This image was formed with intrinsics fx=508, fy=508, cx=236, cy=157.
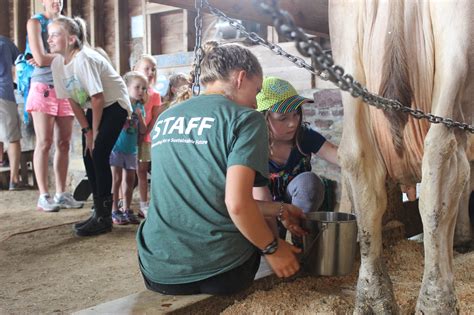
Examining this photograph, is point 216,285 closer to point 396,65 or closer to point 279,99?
point 396,65

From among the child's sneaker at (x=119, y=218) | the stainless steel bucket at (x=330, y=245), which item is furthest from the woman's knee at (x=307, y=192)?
the child's sneaker at (x=119, y=218)

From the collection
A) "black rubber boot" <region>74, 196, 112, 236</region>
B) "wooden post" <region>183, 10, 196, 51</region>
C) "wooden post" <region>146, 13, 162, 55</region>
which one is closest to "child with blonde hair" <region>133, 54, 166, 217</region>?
"black rubber boot" <region>74, 196, 112, 236</region>

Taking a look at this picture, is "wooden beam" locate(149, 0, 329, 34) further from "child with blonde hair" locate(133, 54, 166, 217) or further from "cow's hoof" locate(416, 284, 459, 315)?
"child with blonde hair" locate(133, 54, 166, 217)

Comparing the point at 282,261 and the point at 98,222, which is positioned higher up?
the point at 282,261

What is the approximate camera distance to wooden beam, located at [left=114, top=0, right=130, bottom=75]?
664 cm

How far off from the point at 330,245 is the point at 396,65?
2.18 feet

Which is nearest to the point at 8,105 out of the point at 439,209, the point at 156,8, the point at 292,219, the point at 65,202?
the point at 65,202

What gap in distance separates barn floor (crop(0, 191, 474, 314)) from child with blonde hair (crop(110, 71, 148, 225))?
29 cm

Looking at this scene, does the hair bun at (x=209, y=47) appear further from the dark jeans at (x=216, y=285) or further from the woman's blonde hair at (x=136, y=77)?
the woman's blonde hair at (x=136, y=77)

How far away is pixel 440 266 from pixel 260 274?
2.13 feet

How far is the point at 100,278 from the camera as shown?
264 cm

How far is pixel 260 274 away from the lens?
1854 millimetres

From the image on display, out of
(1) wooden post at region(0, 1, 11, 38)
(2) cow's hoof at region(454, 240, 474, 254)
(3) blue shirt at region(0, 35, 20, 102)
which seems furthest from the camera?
(1) wooden post at region(0, 1, 11, 38)

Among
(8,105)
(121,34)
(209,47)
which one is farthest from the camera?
(121,34)
